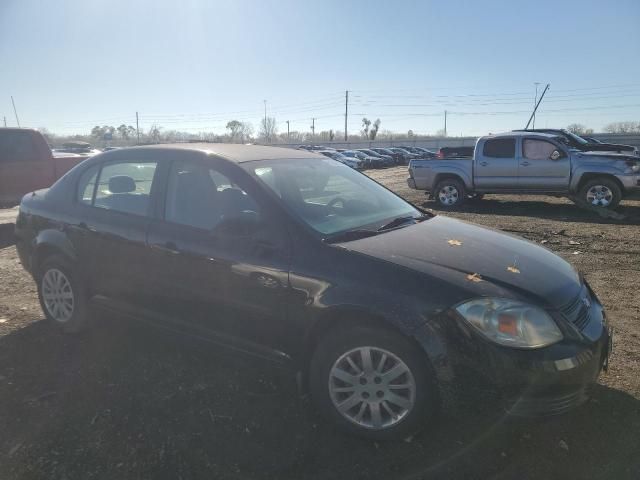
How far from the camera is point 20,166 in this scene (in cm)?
931

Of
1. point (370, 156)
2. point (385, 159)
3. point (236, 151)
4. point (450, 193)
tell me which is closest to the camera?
point (236, 151)

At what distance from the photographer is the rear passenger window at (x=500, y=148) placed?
11.9 meters

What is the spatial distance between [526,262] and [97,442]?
8.89 feet

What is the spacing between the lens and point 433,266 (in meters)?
2.67

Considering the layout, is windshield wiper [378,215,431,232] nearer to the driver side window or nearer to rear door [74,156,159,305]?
the driver side window

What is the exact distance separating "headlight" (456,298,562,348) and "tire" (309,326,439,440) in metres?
0.34

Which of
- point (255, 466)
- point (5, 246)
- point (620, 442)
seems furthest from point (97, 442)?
point (5, 246)

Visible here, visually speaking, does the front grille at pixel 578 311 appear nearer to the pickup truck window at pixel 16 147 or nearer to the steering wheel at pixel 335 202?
the steering wheel at pixel 335 202

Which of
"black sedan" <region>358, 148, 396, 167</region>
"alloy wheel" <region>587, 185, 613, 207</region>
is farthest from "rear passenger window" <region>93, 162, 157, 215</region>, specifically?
"black sedan" <region>358, 148, 396, 167</region>

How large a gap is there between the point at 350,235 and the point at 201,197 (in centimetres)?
111

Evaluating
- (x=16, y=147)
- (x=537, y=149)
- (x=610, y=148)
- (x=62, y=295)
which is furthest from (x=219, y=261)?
(x=610, y=148)

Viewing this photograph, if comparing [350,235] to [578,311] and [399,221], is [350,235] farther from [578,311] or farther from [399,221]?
[578,311]

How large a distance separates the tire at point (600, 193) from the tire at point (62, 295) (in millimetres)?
10520

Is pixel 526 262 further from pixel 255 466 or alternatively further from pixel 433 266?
pixel 255 466
